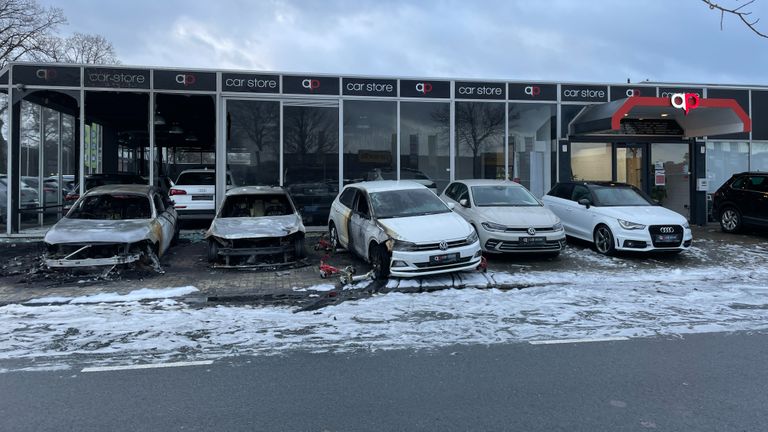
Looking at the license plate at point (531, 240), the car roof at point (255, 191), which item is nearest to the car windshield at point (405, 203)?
the license plate at point (531, 240)

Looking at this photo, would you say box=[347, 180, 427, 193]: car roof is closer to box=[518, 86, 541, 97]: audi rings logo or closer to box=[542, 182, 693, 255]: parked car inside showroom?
box=[542, 182, 693, 255]: parked car inside showroom

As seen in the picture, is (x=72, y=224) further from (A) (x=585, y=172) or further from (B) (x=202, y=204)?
(A) (x=585, y=172)

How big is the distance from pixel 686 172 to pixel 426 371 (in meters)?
15.7

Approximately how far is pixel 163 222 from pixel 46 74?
6022 millimetres


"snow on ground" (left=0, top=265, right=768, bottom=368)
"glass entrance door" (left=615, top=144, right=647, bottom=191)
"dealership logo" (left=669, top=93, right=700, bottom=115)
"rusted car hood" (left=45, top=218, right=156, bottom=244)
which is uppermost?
"dealership logo" (left=669, top=93, right=700, bottom=115)

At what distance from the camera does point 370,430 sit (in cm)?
385

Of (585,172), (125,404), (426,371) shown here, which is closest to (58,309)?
(125,404)

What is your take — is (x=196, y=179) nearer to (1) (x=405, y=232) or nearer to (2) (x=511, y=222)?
(1) (x=405, y=232)

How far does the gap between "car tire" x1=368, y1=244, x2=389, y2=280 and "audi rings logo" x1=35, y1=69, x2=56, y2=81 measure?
1018 centimetres

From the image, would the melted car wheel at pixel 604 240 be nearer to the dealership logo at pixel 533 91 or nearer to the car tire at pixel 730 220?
the car tire at pixel 730 220

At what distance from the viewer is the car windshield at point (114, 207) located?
10.9 metres

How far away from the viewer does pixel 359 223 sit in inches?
417

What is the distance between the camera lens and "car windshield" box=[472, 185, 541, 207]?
38.9ft

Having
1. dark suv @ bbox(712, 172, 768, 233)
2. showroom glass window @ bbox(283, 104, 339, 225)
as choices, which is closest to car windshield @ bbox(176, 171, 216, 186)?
showroom glass window @ bbox(283, 104, 339, 225)
